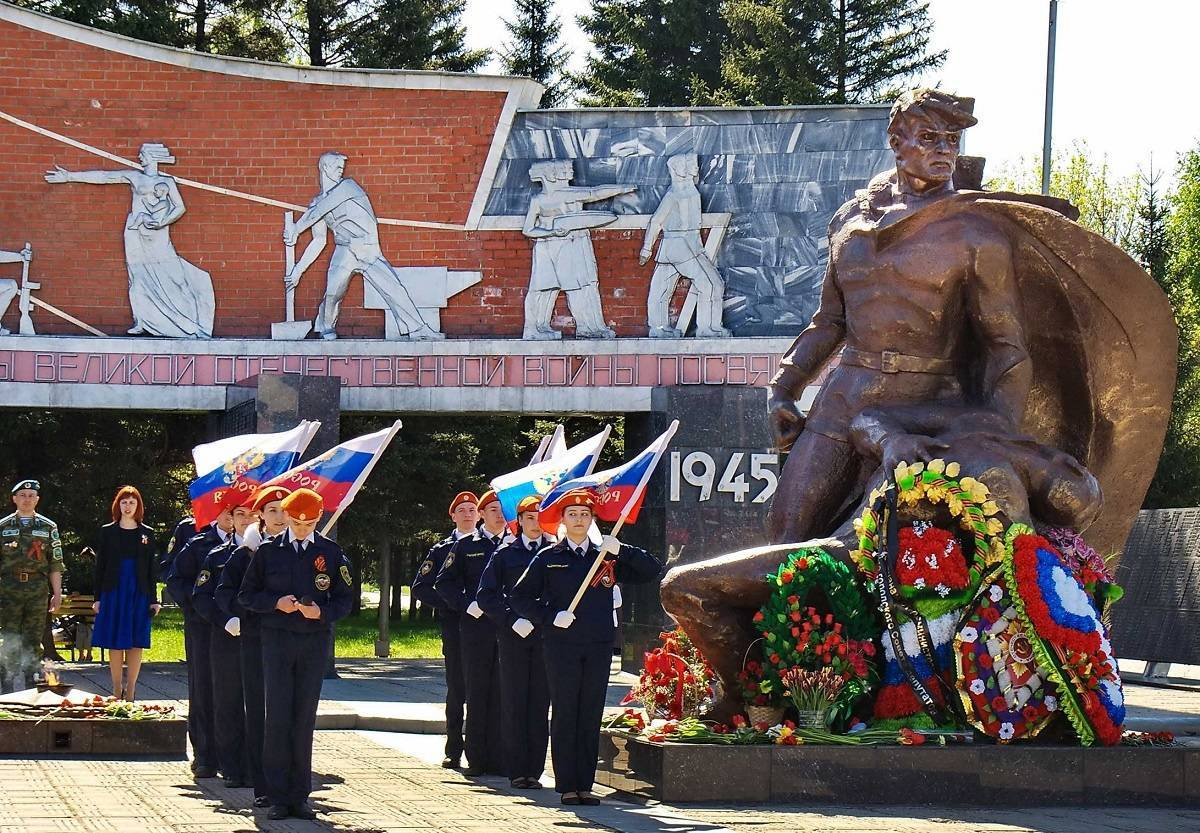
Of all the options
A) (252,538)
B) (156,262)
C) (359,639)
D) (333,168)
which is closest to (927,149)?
(252,538)

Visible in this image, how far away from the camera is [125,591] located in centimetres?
1285

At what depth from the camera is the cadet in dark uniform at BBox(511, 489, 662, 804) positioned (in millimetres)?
8719

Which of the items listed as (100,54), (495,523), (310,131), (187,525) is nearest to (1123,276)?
(495,523)

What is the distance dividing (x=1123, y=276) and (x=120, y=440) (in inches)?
715

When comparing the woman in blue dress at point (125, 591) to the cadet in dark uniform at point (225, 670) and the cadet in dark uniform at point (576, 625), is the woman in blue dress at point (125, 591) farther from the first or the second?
the cadet in dark uniform at point (576, 625)

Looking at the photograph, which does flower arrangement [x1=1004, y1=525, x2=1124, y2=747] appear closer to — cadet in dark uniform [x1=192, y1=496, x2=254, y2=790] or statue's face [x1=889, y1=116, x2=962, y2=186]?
statue's face [x1=889, y1=116, x2=962, y2=186]

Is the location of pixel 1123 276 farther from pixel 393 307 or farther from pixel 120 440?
pixel 120 440

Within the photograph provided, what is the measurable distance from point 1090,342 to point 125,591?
6767 millimetres

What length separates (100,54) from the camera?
58.5 ft

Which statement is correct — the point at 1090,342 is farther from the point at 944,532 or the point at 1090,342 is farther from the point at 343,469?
the point at 343,469

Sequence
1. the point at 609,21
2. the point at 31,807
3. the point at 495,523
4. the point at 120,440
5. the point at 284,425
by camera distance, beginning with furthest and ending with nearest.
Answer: the point at 609,21 < the point at 120,440 < the point at 284,425 < the point at 495,523 < the point at 31,807

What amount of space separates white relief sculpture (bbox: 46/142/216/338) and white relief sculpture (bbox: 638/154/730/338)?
13.7 feet

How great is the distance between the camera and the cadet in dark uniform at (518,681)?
379 inches

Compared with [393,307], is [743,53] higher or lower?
higher
